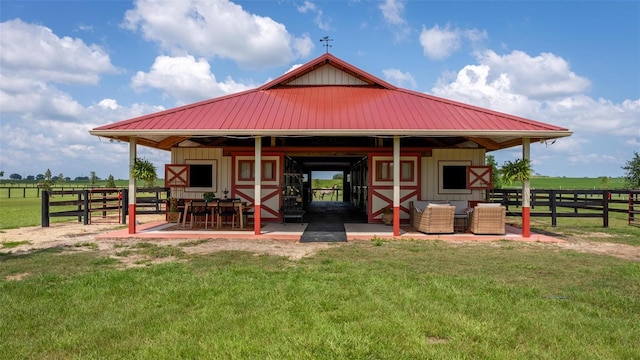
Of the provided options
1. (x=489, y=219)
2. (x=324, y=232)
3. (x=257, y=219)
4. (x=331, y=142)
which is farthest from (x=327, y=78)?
(x=489, y=219)

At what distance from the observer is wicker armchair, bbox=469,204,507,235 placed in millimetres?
10031

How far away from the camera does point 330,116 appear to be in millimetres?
10422

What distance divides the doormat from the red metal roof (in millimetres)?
2440

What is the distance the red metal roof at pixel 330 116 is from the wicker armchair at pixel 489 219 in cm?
194

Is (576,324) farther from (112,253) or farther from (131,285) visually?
(112,253)

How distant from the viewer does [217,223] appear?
439 inches

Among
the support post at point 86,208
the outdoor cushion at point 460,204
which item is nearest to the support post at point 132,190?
the support post at point 86,208

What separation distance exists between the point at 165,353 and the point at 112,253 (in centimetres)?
515

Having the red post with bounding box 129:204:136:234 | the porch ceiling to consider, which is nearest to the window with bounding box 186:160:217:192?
the porch ceiling

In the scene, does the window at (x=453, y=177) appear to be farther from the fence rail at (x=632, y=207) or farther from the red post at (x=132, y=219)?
the red post at (x=132, y=219)

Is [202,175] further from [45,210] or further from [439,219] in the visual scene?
[439,219]

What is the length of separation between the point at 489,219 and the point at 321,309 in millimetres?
7314

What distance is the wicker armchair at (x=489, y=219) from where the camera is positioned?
1003 centimetres

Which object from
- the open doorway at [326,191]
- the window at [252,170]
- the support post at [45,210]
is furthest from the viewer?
the open doorway at [326,191]
